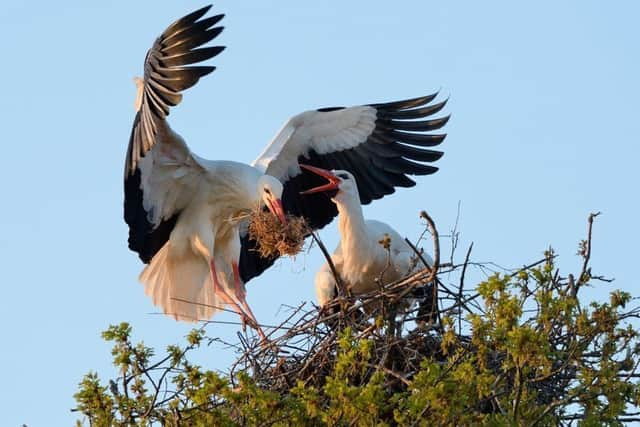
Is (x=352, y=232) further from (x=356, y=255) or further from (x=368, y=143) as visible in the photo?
(x=368, y=143)

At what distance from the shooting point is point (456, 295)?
7.03 metres

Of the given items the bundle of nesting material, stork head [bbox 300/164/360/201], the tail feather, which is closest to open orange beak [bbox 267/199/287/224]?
the bundle of nesting material

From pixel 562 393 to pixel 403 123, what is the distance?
155 inches

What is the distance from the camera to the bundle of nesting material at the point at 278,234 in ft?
26.7

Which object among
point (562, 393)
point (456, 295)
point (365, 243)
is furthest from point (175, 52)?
point (562, 393)

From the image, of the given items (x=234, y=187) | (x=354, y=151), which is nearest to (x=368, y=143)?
(x=354, y=151)

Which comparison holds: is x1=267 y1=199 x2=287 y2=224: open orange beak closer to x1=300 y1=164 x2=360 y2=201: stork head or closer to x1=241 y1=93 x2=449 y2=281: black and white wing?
x1=300 y1=164 x2=360 y2=201: stork head

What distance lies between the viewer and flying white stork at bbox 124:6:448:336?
9.50 m

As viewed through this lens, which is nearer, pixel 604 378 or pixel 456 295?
pixel 604 378

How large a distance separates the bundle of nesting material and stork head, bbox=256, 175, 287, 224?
0.41m

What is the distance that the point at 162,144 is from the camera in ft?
30.7

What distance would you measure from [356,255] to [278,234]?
465mm

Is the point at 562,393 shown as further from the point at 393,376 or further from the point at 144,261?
the point at 144,261

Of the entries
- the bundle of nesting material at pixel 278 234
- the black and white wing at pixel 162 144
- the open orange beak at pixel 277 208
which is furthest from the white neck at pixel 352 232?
the black and white wing at pixel 162 144
